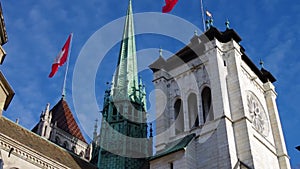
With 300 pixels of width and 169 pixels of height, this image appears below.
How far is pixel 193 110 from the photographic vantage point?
21.2 meters

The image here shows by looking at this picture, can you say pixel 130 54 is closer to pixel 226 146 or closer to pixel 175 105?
pixel 175 105

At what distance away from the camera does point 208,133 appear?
1878 cm

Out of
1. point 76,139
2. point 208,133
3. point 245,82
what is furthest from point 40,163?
point 76,139

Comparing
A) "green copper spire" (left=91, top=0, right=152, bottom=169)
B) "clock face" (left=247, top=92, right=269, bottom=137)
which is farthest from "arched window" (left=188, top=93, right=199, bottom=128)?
"green copper spire" (left=91, top=0, right=152, bottom=169)

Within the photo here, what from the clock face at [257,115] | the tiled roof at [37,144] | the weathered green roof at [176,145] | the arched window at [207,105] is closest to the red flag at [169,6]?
the arched window at [207,105]

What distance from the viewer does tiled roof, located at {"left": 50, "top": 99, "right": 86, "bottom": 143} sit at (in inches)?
1626

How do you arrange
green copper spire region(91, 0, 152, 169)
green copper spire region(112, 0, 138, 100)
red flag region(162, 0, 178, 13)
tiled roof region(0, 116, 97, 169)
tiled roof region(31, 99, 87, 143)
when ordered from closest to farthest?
tiled roof region(0, 116, 97, 169)
red flag region(162, 0, 178, 13)
green copper spire region(91, 0, 152, 169)
green copper spire region(112, 0, 138, 100)
tiled roof region(31, 99, 87, 143)

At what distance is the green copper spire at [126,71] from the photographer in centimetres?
3225

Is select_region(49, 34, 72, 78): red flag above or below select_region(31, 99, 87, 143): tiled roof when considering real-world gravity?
below

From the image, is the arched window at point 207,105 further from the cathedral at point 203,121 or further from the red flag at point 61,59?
the red flag at point 61,59

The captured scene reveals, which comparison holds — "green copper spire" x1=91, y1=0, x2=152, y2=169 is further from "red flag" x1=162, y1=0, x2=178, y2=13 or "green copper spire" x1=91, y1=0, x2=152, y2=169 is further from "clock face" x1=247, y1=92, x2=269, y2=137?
"red flag" x1=162, y1=0, x2=178, y2=13

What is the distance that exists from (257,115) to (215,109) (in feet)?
10.6

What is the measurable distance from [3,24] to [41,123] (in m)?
26.7

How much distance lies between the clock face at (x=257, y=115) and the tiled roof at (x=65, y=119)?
23.1 metres
